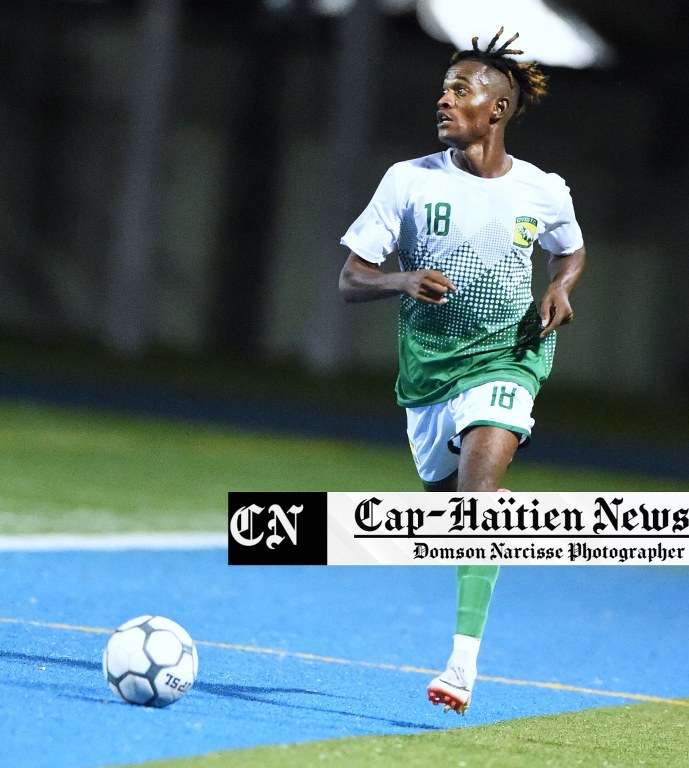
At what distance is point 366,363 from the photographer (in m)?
36.2

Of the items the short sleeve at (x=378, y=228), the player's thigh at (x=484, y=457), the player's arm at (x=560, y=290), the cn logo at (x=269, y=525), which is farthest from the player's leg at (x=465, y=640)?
the short sleeve at (x=378, y=228)

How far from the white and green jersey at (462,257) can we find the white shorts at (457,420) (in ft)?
0.16

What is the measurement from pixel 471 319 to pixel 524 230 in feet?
1.40

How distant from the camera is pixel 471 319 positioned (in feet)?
20.8

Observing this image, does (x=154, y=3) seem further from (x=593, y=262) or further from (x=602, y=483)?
(x=602, y=483)

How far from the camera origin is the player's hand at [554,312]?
625 cm

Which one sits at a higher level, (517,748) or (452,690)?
(452,690)

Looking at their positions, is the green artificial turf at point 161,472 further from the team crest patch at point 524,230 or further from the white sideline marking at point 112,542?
the team crest patch at point 524,230

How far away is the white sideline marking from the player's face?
4.67 m

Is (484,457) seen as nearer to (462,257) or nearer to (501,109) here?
(462,257)

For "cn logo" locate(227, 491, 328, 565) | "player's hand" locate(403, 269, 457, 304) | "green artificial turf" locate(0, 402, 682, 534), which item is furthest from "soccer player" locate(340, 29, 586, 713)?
"green artificial turf" locate(0, 402, 682, 534)

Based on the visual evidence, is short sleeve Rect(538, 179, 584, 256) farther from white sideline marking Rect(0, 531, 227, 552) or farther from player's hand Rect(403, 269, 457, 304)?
white sideline marking Rect(0, 531, 227, 552)

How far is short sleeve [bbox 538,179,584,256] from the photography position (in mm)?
6543

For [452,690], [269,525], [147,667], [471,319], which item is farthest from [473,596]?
[147,667]
